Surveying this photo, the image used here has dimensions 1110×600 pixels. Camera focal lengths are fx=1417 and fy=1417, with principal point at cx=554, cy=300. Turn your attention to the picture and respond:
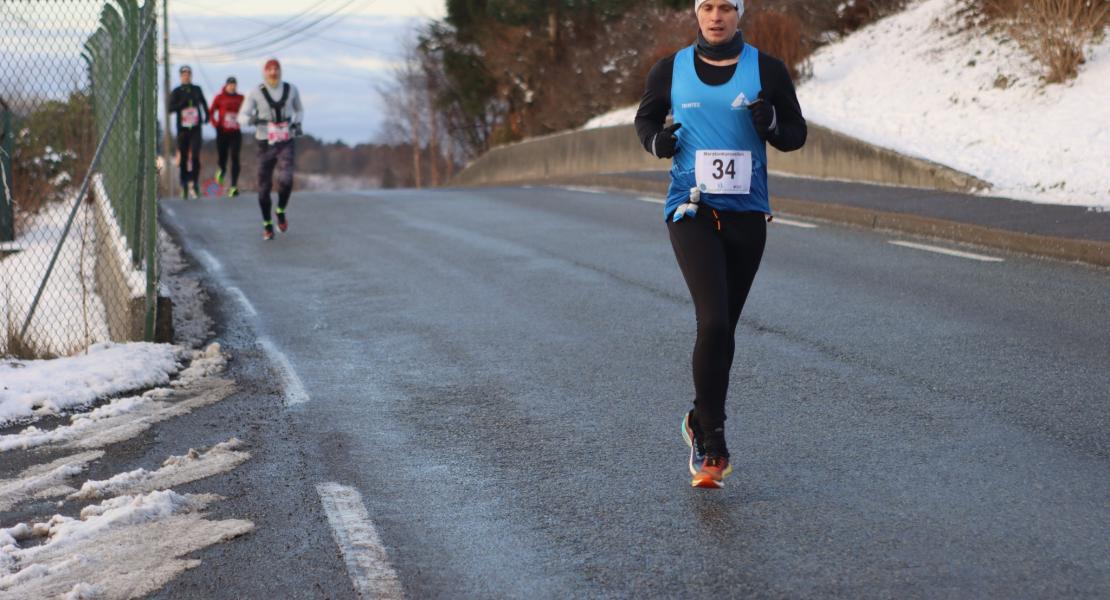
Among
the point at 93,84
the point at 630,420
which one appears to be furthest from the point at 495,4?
the point at 630,420

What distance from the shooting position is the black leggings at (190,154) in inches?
930

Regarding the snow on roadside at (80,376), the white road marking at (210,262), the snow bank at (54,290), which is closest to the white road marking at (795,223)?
the white road marking at (210,262)

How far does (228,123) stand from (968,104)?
11.3 meters

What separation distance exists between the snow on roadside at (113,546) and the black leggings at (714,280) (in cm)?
178

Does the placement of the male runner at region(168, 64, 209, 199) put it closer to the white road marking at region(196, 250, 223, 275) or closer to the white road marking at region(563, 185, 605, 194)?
the white road marking at region(563, 185, 605, 194)

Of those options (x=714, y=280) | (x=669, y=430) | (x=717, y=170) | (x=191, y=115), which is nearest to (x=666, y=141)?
(x=717, y=170)

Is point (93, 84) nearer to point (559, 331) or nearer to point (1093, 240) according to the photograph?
point (559, 331)

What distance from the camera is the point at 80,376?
303 inches

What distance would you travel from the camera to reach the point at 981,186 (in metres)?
17.0

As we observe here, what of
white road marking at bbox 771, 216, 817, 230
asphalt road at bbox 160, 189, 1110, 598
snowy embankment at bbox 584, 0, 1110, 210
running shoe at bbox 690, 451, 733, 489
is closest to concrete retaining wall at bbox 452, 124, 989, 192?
snowy embankment at bbox 584, 0, 1110, 210

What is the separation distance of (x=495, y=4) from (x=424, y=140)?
47.1 meters

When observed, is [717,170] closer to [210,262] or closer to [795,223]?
[210,262]

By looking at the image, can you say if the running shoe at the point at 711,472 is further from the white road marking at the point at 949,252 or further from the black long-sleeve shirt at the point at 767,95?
the white road marking at the point at 949,252

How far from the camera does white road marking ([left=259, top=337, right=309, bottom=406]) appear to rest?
738cm
